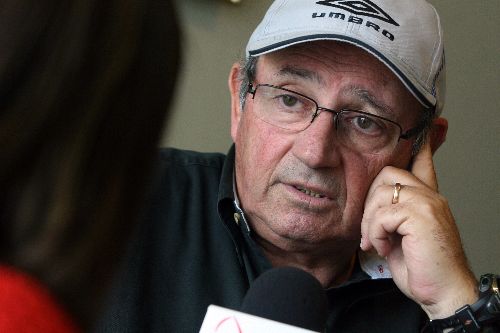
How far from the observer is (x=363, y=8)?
167 centimetres

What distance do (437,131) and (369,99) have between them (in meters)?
0.26

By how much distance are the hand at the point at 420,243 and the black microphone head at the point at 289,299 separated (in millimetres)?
556

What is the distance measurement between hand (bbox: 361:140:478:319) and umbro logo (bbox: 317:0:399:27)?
1.10 feet

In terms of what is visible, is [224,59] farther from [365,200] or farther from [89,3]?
[89,3]

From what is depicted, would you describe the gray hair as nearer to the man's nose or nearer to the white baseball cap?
the white baseball cap

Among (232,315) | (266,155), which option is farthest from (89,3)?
(266,155)

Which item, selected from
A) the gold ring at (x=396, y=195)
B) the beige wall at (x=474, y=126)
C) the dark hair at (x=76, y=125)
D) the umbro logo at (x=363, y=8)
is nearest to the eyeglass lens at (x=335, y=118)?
the gold ring at (x=396, y=195)

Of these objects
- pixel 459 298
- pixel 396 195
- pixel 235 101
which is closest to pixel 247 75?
pixel 235 101

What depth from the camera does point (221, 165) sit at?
183 cm

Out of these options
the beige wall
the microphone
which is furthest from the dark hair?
the beige wall

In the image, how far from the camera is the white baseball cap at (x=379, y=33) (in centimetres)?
163

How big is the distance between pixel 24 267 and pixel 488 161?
2.31m

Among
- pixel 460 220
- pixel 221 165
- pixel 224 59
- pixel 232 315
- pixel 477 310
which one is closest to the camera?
pixel 232 315

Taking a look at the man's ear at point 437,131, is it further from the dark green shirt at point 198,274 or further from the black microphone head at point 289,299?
the black microphone head at point 289,299
